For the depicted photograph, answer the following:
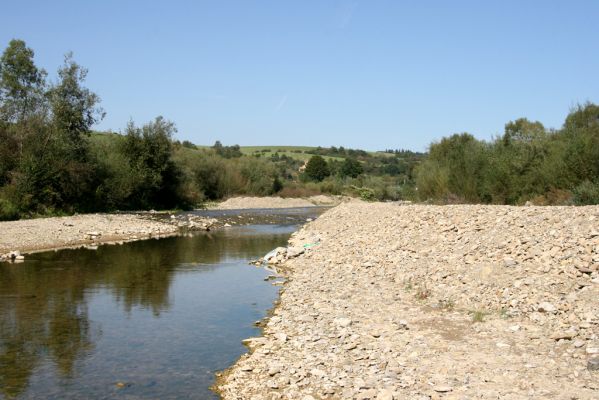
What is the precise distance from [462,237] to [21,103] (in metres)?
33.7

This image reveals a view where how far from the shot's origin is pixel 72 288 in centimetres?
1606

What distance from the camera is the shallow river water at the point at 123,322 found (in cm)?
858

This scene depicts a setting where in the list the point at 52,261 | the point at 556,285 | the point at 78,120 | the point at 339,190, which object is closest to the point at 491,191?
the point at 556,285

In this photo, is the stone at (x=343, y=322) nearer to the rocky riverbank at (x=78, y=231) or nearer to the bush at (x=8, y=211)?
the rocky riverbank at (x=78, y=231)

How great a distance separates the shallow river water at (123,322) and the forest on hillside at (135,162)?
46.8 ft

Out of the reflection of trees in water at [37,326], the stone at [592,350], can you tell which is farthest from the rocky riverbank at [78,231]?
the stone at [592,350]

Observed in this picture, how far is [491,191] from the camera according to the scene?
3070 cm

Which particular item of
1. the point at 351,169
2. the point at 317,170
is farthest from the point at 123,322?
the point at 351,169

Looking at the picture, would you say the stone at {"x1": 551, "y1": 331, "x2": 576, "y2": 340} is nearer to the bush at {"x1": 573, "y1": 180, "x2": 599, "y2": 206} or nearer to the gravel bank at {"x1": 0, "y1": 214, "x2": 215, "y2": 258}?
the bush at {"x1": 573, "y1": 180, "x2": 599, "y2": 206}

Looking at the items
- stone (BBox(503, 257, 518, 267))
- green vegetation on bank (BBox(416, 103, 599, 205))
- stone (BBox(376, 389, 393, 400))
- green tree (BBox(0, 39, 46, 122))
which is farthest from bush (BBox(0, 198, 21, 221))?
stone (BBox(376, 389, 393, 400))

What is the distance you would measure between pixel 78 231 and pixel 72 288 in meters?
15.0

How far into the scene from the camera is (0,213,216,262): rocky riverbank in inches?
980

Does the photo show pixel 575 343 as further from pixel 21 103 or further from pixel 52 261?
pixel 21 103

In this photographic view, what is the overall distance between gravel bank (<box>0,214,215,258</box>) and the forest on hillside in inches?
115
